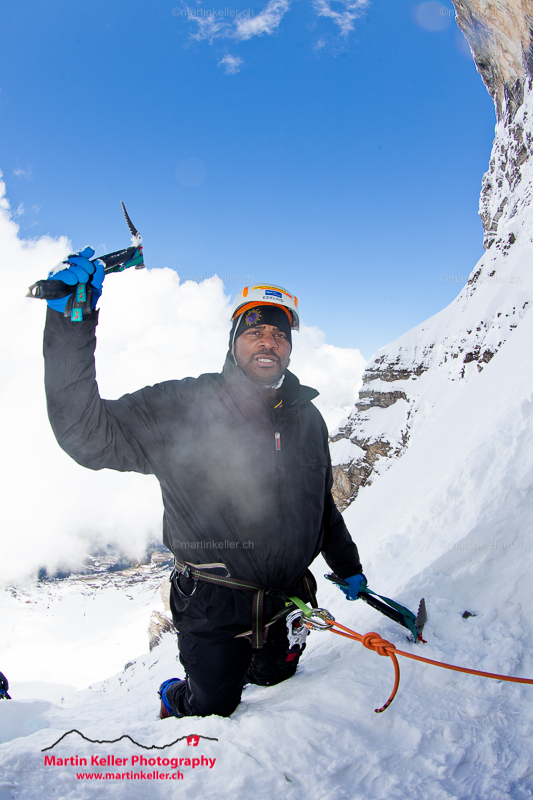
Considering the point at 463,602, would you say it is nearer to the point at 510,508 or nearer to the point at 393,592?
the point at 393,592

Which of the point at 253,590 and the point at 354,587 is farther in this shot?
the point at 354,587

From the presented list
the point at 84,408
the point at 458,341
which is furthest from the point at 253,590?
the point at 458,341

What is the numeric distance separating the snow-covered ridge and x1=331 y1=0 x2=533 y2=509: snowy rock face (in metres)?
0.10

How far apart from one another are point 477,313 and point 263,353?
3617cm

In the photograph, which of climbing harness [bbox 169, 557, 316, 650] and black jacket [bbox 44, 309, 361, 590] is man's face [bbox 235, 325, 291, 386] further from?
climbing harness [bbox 169, 557, 316, 650]

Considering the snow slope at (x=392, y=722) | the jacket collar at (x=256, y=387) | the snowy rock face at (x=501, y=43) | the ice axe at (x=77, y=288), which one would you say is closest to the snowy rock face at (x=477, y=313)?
the snowy rock face at (x=501, y=43)

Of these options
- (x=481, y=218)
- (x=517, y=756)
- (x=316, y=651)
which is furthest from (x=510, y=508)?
(x=481, y=218)

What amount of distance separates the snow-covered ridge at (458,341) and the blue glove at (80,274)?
93.7ft

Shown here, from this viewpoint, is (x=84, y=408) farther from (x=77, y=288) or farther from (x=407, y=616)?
(x=407, y=616)

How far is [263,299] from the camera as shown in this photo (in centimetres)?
328

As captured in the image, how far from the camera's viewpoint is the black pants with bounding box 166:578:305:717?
2.66 m

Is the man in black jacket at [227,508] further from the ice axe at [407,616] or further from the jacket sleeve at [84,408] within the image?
the ice axe at [407,616]

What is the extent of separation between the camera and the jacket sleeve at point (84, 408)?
6.58 ft

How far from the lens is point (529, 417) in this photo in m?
4.49
